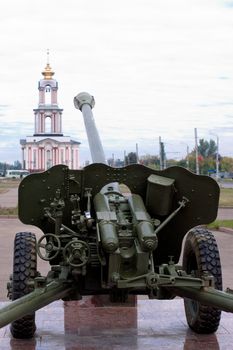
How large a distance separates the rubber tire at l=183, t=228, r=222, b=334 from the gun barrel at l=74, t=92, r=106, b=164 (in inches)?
63.6

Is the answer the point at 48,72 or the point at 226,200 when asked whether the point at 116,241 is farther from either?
the point at 48,72

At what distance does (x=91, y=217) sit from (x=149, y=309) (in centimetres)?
168

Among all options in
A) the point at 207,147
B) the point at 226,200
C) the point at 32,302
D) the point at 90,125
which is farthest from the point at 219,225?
the point at 207,147

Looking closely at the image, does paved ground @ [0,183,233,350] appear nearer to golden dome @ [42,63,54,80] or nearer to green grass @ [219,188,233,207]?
green grass @ [219,188,233,207]

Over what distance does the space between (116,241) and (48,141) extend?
10638 centimetres

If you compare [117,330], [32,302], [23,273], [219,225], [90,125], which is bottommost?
[117,330]

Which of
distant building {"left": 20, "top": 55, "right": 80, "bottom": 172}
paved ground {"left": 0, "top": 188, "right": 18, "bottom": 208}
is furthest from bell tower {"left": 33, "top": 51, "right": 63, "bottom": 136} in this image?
paved ground {"left": 0, "top": 188, "right": 18, "bottom": 208}

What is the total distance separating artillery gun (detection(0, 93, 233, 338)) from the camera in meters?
6.12

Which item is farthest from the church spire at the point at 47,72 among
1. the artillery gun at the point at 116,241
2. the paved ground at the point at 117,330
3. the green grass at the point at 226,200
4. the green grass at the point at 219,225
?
the artillery gun at the point at 116,241

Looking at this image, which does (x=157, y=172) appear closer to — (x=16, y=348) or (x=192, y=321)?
(x=192, y=321)

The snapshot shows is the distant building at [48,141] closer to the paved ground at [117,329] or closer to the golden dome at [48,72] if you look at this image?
the golden dome at [48,72]

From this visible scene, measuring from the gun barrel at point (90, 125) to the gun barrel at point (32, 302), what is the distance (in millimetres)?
2249

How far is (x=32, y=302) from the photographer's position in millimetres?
5977

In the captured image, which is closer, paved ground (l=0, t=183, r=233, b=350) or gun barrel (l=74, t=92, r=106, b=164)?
paved ground (l=0, t=183, r=233, b=350)
